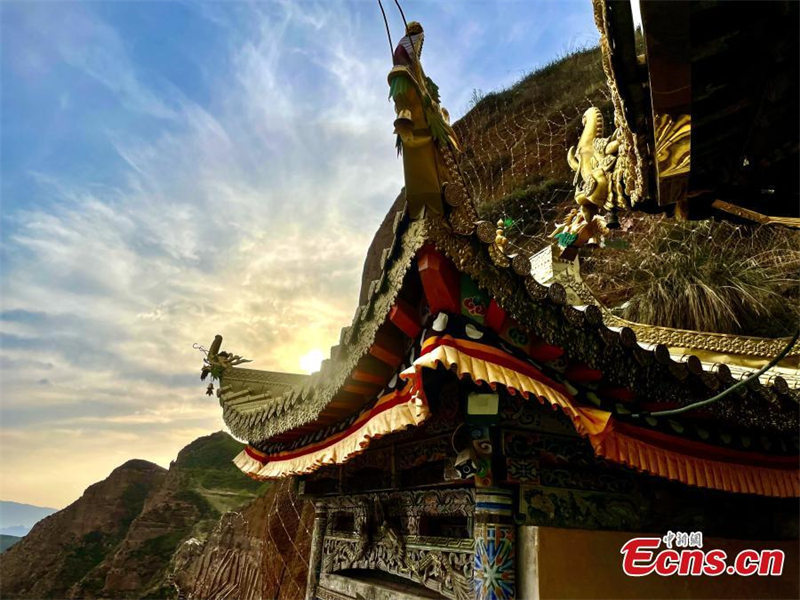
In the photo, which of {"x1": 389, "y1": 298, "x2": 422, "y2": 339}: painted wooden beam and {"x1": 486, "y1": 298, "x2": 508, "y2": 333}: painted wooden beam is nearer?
{"x1": 486, "y1": 298, "x2": 508, "y2": 333}: painted wooden beam

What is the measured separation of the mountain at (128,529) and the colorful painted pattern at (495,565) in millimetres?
15005

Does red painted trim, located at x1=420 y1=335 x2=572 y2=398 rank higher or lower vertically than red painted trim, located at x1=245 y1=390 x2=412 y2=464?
higher

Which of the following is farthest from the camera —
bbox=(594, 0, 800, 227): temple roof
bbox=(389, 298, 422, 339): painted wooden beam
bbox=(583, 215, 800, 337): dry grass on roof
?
bbox=(583, 215, 800, 337): dry grass on roof

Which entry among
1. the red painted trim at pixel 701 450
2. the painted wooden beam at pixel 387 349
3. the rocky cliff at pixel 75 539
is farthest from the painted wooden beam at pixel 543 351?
the rocky cliff at pixel 75 539

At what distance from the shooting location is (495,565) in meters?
2.63

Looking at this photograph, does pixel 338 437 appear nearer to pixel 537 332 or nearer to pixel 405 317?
pixel 405 317

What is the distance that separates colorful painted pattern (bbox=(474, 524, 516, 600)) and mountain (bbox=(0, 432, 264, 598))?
49.2ft

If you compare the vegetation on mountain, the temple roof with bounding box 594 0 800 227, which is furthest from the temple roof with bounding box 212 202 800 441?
the vegetation on mountain

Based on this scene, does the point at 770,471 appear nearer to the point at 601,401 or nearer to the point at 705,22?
the point at 601,401

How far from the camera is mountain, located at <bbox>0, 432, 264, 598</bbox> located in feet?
54.8

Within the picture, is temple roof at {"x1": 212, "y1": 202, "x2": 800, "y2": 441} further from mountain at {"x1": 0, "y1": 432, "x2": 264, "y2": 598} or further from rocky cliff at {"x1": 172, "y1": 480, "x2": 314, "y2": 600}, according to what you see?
mountain at {"x1": 0, "y1": 432, "x2": 264, "y2": 598}

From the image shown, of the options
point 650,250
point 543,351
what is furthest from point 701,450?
point 650,250

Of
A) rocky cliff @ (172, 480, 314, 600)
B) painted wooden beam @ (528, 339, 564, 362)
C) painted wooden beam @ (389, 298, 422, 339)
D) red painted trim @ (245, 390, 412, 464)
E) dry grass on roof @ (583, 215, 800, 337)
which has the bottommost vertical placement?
rocky cliff @ (172, 480, 314, 600)

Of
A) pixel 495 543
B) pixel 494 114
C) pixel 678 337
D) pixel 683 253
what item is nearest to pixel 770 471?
pixel 678 337
